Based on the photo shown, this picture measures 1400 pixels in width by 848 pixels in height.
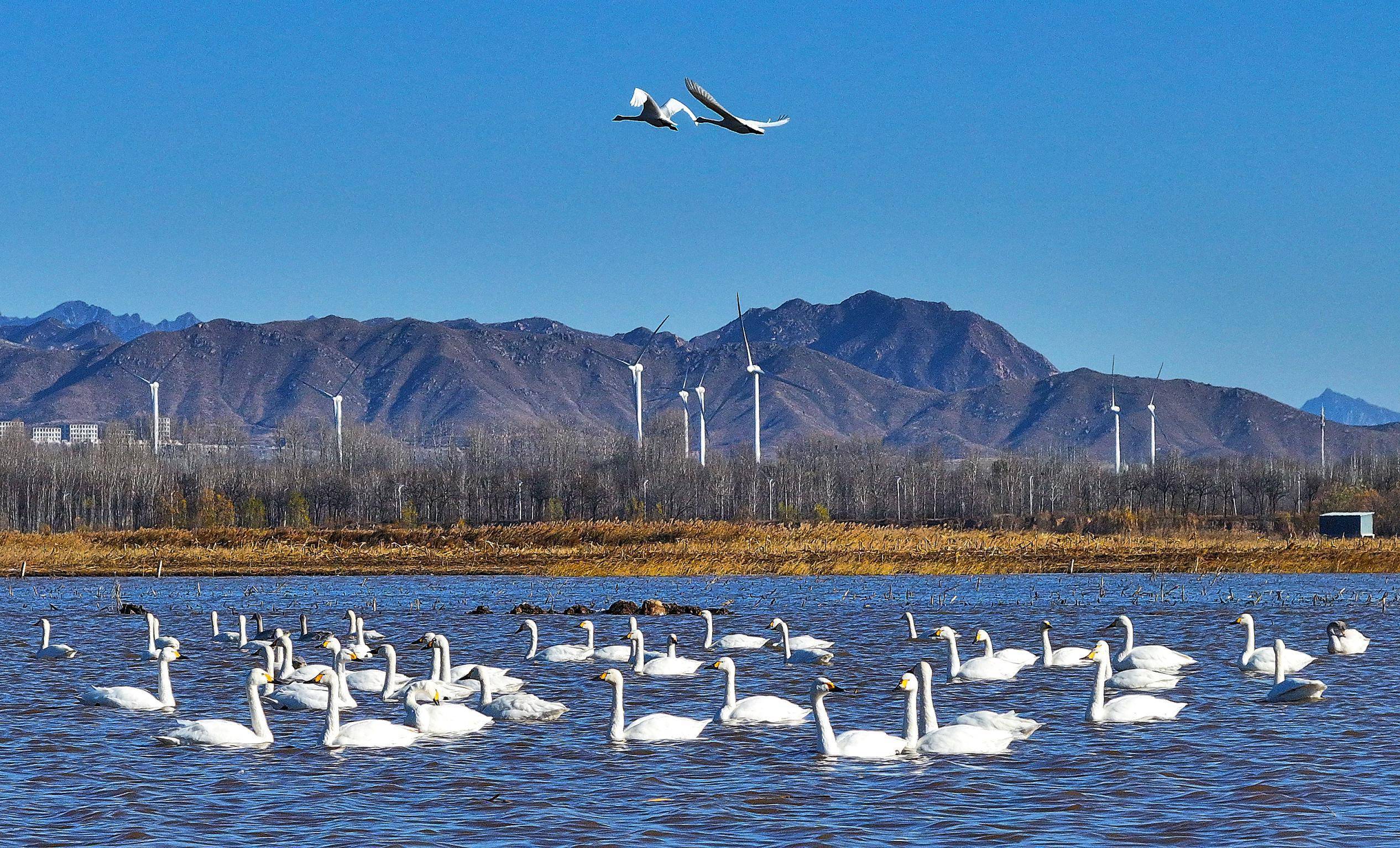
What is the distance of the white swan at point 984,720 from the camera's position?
67.1 feet

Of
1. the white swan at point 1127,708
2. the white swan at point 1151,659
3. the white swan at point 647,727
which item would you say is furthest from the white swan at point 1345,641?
the white swan at point 647,727

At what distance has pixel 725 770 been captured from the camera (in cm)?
1930

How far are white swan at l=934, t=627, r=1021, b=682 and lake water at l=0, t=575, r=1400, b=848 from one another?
0.48m

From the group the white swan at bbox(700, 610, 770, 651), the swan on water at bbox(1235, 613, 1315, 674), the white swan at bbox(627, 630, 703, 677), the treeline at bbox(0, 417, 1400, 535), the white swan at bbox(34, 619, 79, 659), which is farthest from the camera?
the treeline at bbox(0, 417, 1400, 535)

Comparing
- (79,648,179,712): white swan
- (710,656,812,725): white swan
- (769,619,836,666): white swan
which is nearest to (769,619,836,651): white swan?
(769,619,836,666): white swan

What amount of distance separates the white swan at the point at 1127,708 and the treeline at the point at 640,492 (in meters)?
83.1

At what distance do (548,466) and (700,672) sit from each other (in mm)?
128281

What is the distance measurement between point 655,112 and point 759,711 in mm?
8511

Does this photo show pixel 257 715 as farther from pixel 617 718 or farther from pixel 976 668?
pixel 976 668

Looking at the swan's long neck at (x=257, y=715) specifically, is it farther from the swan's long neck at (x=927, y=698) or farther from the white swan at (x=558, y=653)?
the white swan at (x=558, y=653)

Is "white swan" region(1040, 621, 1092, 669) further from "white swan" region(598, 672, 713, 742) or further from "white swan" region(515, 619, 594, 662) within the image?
"white swan" region(598, 672, 713, 742)

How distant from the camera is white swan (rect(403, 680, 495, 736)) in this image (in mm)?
22000

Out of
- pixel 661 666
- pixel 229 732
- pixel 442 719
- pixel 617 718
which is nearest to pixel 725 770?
pixel 617 718

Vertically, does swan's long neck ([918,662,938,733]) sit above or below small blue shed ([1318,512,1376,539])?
below
